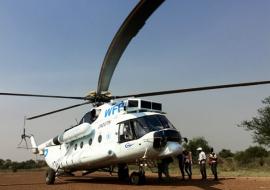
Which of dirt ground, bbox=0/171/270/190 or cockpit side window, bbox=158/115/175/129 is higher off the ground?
cockpit side window, bbox=158/115/175/129

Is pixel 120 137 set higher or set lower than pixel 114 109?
lower

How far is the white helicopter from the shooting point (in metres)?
14.9

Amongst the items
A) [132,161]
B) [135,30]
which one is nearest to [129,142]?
[132,161]

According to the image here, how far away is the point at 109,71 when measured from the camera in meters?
16.7

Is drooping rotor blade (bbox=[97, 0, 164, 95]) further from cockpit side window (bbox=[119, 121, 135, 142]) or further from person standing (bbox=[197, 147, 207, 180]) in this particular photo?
person standing (bbox=[197, 147, 207, 180])

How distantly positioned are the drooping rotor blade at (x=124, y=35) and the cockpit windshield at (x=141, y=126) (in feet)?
7.24

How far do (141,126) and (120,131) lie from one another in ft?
4.15

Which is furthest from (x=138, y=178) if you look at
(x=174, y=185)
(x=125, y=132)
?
(x=125, y=132)

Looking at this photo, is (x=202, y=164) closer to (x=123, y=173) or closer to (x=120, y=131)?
(x=123, y=173)

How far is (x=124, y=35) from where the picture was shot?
13734mm

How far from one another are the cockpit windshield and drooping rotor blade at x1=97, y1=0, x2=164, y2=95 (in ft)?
7.24

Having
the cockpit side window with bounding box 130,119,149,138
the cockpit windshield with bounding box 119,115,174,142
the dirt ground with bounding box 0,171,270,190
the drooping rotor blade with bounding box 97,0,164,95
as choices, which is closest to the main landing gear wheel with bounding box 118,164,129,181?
the dirt ground with bounding box 0,171,270,190


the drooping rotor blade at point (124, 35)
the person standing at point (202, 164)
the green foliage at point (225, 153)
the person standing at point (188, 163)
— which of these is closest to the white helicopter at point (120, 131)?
the drooping rotor blade at point (124, 35)

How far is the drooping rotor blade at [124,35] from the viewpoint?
38.2 ft
